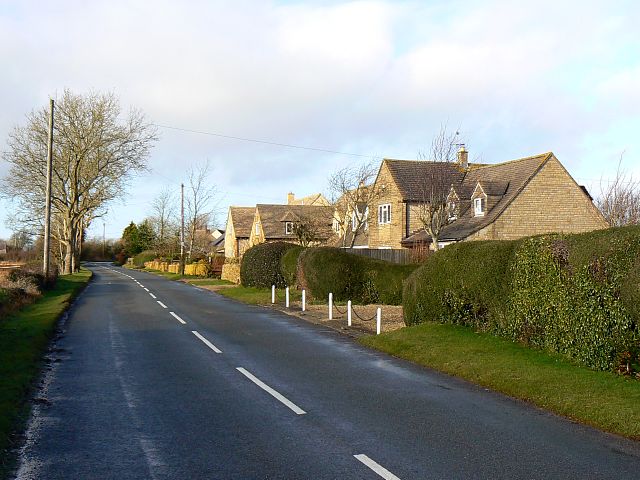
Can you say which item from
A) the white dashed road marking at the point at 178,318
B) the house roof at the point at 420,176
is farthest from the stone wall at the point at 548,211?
the white dashed road marking at the point at 178,318

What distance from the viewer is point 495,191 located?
40.2 meters

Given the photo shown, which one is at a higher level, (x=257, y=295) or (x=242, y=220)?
(x=242, y=220)

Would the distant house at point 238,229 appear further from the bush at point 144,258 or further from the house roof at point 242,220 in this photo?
the bush at point 144,258

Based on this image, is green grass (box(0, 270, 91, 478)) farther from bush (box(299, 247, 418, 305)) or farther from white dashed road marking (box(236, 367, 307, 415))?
bush (box(299, 247, 418, 305))

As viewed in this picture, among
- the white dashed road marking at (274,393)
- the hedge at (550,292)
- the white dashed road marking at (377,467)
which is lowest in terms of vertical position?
the white dashed road marking at (377,467)

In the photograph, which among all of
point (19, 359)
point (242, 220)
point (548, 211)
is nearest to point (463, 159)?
point (548, 211)

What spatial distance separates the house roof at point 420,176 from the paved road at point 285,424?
2514 cm

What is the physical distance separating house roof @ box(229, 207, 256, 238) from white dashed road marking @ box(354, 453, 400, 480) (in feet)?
248

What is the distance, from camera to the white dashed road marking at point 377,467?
602 centimetres

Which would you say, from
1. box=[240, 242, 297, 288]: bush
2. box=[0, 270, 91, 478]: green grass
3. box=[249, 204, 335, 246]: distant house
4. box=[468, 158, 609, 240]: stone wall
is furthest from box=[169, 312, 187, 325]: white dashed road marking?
box=[249, 204, 335, 246]: distant house

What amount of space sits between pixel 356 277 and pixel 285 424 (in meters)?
19.1

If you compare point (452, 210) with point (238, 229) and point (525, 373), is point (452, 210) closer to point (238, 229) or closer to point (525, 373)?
point (525, 373)

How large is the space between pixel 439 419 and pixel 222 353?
6760mm

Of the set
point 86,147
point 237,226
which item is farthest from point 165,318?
point 237,226
